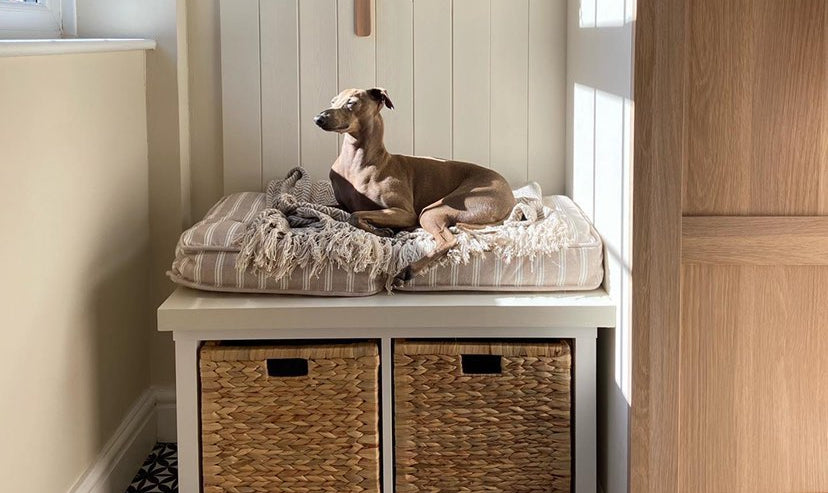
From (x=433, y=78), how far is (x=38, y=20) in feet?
3.52

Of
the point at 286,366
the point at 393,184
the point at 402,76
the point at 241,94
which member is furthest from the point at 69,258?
the point at 402,76

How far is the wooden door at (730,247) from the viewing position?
6.56 ft

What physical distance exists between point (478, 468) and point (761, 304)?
0.72m

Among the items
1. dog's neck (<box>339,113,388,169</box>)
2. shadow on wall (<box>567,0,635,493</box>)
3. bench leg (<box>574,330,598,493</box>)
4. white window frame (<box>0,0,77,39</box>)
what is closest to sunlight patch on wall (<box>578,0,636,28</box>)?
shadow on wall (<box>567,0,635,493</box>)

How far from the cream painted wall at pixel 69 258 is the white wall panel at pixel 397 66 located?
26.9 inches

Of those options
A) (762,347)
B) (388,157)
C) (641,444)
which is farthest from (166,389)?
(762,347)

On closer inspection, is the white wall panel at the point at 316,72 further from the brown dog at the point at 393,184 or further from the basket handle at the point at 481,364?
the basket handle at the point at 481,364

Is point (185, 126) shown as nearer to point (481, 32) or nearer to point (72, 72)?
point (72, 72)

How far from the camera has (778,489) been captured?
83.8 inches

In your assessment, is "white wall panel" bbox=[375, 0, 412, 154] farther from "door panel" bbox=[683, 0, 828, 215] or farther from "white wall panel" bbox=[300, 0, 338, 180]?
"door panel" bbox=[683, 0, 828, 215]

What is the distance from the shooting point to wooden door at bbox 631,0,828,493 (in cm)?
200

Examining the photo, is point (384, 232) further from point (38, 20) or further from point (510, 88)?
point (38, 20)

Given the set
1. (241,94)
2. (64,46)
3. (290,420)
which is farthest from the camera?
(241,94)

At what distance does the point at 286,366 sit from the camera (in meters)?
2.53
